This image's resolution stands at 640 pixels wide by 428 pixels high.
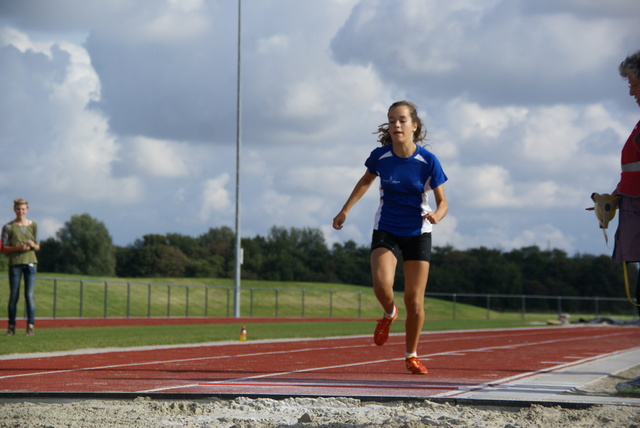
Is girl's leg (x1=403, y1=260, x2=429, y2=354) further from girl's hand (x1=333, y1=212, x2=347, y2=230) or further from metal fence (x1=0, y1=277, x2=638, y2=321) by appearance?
metal fence (x1=0, y1=277, x2=638, y2=321)

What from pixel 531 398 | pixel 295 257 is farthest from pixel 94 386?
pixel 295 257

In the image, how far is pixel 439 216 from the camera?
22.7 ft

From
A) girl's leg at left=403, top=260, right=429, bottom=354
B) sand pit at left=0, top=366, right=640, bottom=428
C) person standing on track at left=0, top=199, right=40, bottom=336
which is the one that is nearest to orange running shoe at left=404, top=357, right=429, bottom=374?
girl's leg at left=403, top=260, right=429, bottom=354

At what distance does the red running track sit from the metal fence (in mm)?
21036

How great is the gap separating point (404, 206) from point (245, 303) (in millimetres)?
51445

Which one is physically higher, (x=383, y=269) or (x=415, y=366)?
(x=383, y=269)

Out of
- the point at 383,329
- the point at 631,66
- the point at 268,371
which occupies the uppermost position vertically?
the point at 631,66

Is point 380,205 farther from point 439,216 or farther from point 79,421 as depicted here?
point 79,421

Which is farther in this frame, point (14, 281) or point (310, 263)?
point (310, 263)

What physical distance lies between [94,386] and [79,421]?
226cm

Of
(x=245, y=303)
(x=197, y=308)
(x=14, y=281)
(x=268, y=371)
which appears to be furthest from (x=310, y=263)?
(x=268, y=371)

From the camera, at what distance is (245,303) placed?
190 ft

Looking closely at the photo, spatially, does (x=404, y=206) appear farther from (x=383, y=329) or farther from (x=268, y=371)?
(x=268, y=371)

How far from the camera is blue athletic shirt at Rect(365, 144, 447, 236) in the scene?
7.02 m
